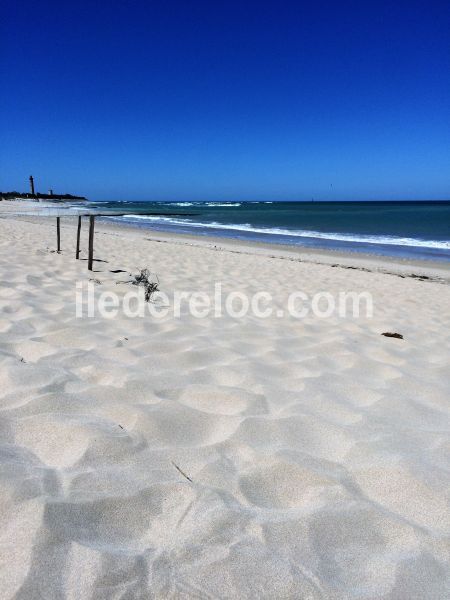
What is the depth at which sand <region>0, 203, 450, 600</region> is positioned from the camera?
1.10 metres

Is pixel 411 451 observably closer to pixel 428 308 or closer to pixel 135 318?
pixel 135 318

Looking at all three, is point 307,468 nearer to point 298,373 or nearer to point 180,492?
point 180,492

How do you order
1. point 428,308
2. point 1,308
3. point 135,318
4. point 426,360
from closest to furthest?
point 426,360
point 1,308
point 135,318
point 428,308

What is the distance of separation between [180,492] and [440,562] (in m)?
0.84

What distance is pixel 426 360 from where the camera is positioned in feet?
10.8

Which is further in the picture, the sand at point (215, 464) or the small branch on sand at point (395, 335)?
the small branch on sand at point (395, 335)

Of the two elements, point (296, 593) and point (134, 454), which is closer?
point (296, 593)

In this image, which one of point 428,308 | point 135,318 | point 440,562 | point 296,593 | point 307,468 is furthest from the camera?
point 428,308

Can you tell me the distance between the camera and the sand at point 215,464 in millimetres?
1099

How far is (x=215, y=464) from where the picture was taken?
5.24ft

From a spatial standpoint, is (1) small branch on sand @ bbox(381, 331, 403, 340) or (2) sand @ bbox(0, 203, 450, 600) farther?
(1) small branch on sand @ bbox(381, 331, 403, 340)

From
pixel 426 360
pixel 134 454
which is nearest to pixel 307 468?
pixel 134 454

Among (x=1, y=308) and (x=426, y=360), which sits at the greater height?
(x=1, y=308)

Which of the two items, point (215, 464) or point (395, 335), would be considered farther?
point (395, 335)
